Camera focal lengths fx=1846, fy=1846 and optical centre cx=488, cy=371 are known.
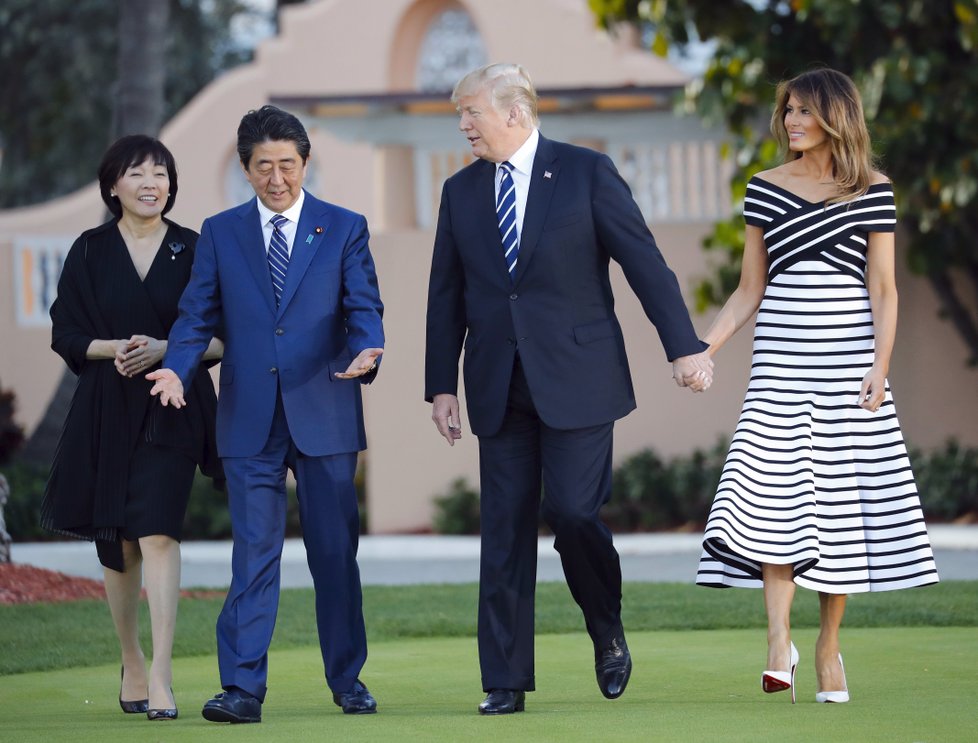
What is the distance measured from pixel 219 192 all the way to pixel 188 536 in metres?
5.98

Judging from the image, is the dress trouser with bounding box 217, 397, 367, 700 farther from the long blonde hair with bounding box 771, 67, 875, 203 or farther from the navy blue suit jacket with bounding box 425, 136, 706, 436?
the long blonde hair with bounding box 771, 67, 875, 203

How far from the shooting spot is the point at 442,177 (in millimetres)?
16328

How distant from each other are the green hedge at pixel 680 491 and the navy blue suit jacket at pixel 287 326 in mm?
8586

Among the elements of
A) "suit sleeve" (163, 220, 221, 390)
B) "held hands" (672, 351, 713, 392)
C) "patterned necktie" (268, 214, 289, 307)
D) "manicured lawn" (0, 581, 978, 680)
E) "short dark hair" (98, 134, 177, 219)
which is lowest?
"manicured lawn" (0, 581, 978, 680)

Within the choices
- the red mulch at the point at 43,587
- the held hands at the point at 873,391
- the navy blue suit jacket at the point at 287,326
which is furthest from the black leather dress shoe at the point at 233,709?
the red mulch at the point at 43,587

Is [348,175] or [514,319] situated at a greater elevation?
[348,175]

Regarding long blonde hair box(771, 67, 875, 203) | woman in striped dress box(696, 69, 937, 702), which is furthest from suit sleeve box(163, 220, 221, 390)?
long blonde hair box(771, 67, 875, 203)

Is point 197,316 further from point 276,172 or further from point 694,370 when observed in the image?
point 694,370

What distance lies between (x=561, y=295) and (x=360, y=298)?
0.70 metres

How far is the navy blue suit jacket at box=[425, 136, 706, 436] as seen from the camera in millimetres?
6262

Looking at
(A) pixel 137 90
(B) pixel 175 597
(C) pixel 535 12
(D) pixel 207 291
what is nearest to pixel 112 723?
(B) pixel 175 597

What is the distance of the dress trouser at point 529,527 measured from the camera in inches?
246

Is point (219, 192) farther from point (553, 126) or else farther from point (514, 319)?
point (514, 319)

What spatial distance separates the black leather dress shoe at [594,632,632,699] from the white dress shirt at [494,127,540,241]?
149cm
